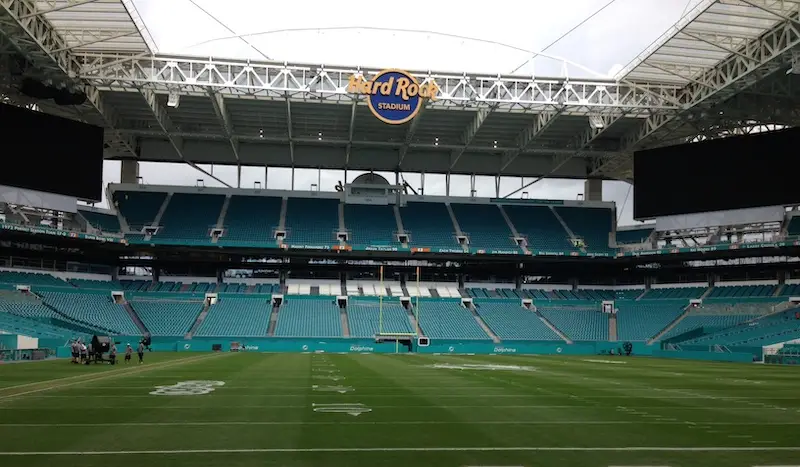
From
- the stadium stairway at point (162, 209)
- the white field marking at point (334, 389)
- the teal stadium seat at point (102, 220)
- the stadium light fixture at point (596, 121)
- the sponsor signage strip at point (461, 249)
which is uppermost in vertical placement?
the stadium light fixture at point (596, 121)

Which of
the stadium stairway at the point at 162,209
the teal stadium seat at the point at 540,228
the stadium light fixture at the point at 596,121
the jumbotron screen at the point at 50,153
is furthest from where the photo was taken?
the teal stadium seat at the point at 540,228

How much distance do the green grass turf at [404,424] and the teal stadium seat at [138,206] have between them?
130 ft

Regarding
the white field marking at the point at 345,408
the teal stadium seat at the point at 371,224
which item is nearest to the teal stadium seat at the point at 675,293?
the teal stadium seat at the point at 371,224

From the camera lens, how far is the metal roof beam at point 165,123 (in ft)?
150

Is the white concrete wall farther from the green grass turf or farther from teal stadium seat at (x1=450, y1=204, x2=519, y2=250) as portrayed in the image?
teal stadium seat at (x1=450, y1=204, x2=519, y2=250)

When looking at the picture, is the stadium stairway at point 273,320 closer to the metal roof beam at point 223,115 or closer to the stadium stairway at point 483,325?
the metal roof beam at point 223,115

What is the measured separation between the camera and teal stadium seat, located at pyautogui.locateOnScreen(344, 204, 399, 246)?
Result: 62.8m

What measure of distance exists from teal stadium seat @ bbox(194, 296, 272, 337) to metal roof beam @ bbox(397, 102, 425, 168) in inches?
646

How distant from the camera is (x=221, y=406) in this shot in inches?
623

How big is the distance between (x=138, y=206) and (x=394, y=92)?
3094cm

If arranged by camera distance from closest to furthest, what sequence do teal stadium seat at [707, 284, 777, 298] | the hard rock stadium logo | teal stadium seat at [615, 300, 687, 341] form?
the hard rock stadium logo → teal stadium seat at [707, 284, 777, 298] → teal stadium seat at [615, 300, 687, 341]

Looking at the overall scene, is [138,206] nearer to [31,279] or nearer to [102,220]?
[102,220]

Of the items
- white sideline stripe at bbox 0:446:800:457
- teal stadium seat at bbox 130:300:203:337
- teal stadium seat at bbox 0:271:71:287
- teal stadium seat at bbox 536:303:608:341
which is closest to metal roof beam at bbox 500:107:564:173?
teal stadium seat at bbox 536:303:608:341

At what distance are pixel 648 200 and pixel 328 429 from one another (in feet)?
154
